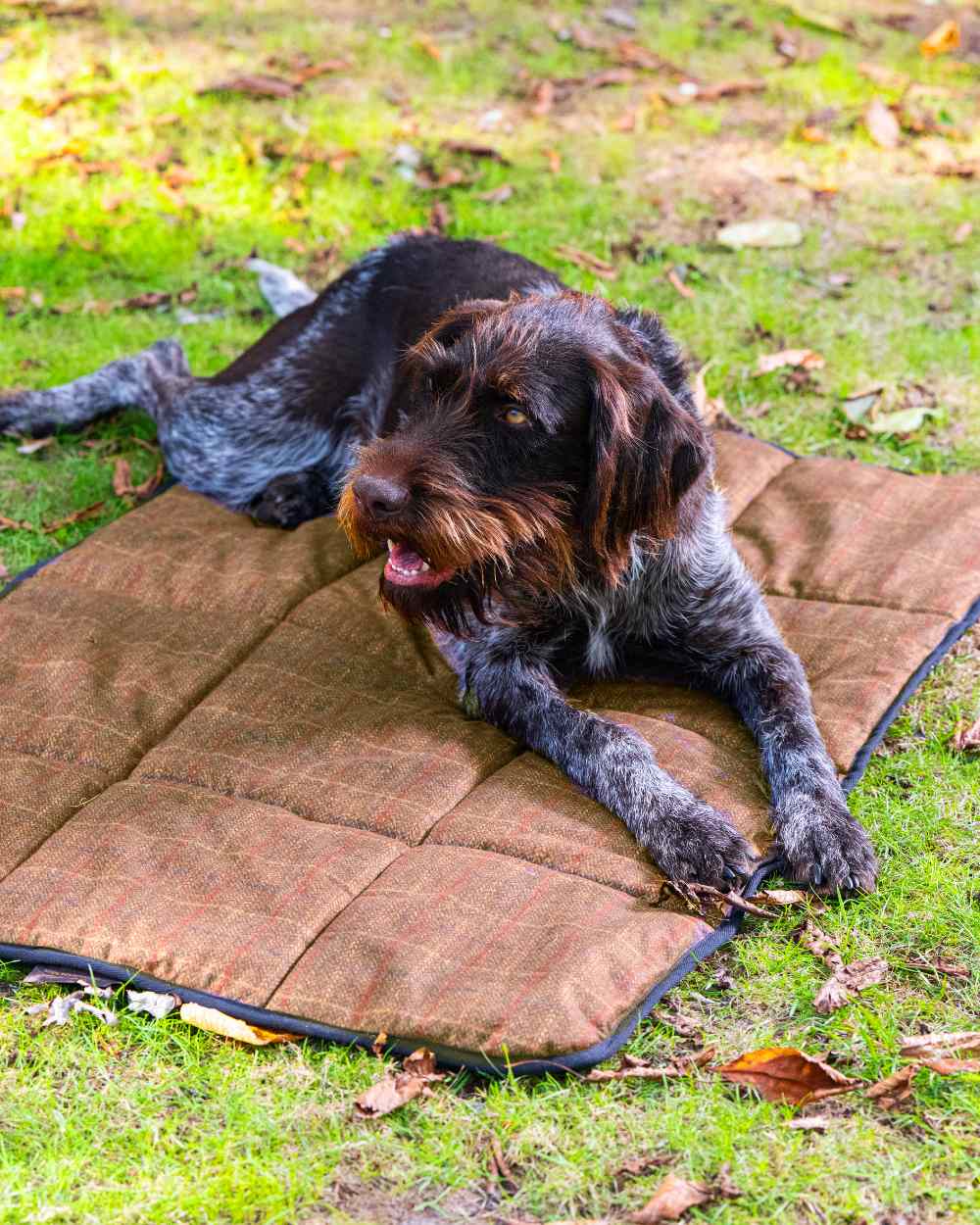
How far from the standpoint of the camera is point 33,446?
540cm

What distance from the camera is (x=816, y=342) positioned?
5977 millimetres

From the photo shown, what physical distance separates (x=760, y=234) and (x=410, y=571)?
395 cm

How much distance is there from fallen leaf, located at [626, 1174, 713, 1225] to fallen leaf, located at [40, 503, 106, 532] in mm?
3348

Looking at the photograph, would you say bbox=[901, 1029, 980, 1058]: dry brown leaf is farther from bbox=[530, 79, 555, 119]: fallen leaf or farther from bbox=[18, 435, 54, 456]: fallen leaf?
bbox=[530, 79, 555, 119]: fallen leaf

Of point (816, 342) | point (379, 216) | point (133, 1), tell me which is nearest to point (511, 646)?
point (816, 342)

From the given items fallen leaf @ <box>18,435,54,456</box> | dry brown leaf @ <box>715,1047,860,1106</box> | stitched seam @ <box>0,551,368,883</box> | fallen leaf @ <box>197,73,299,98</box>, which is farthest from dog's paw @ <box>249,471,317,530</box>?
fallen leaf @ <box>197,73,299,98</box>

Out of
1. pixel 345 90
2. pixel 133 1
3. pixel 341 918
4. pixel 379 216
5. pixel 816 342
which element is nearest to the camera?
pixel 341 918

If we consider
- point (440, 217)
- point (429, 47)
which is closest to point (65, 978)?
point (440, 217)

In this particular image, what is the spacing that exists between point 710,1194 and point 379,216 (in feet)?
18.3

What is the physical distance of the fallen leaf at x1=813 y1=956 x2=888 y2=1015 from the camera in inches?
116

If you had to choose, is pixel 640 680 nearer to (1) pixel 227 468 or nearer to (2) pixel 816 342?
(1) pixel 227 468

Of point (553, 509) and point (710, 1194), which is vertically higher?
point (553, 509)

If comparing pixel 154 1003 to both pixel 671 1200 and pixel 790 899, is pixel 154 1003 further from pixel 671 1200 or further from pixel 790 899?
pixel 790 899

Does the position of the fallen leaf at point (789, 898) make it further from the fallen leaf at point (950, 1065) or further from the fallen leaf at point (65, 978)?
the fallen leaf at point (65, 978)
